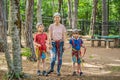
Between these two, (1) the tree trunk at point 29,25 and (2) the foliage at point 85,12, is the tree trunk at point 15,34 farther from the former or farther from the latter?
(2) the foliage at point 85,12

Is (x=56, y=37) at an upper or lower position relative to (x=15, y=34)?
lower

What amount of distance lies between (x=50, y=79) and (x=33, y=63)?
→ 277cm

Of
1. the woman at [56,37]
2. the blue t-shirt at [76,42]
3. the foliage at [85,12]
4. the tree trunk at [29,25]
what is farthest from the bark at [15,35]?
the foliage at [85,12]

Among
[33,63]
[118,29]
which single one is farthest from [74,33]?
[118,29]

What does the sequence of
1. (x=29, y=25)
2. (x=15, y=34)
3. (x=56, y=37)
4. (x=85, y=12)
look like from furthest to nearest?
(x=85, y=12) → (x=29, y=25) → (x=56, y=37) → (x=15, y=34)

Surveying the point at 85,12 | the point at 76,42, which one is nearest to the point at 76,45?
the point at 76,42

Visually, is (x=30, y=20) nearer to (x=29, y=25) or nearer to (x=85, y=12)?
(x=29, y=25)

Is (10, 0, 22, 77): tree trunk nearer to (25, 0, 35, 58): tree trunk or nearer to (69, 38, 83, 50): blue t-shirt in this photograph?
(69, 38, 83, 50): blue t-shirt

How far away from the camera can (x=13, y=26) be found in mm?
7699

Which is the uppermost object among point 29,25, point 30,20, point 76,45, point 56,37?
point 30,20

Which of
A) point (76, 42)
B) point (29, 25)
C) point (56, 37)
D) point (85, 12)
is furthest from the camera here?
point (85, 12)

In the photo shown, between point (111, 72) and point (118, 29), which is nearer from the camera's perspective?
point (111, 72)

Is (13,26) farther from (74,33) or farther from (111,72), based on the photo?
(111,72)

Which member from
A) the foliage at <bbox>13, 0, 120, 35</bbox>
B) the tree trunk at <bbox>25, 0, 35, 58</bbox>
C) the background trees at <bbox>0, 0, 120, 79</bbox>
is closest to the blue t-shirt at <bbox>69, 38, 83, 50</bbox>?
the background trees at <bbox>0, 0, 120, 79</bbox>
